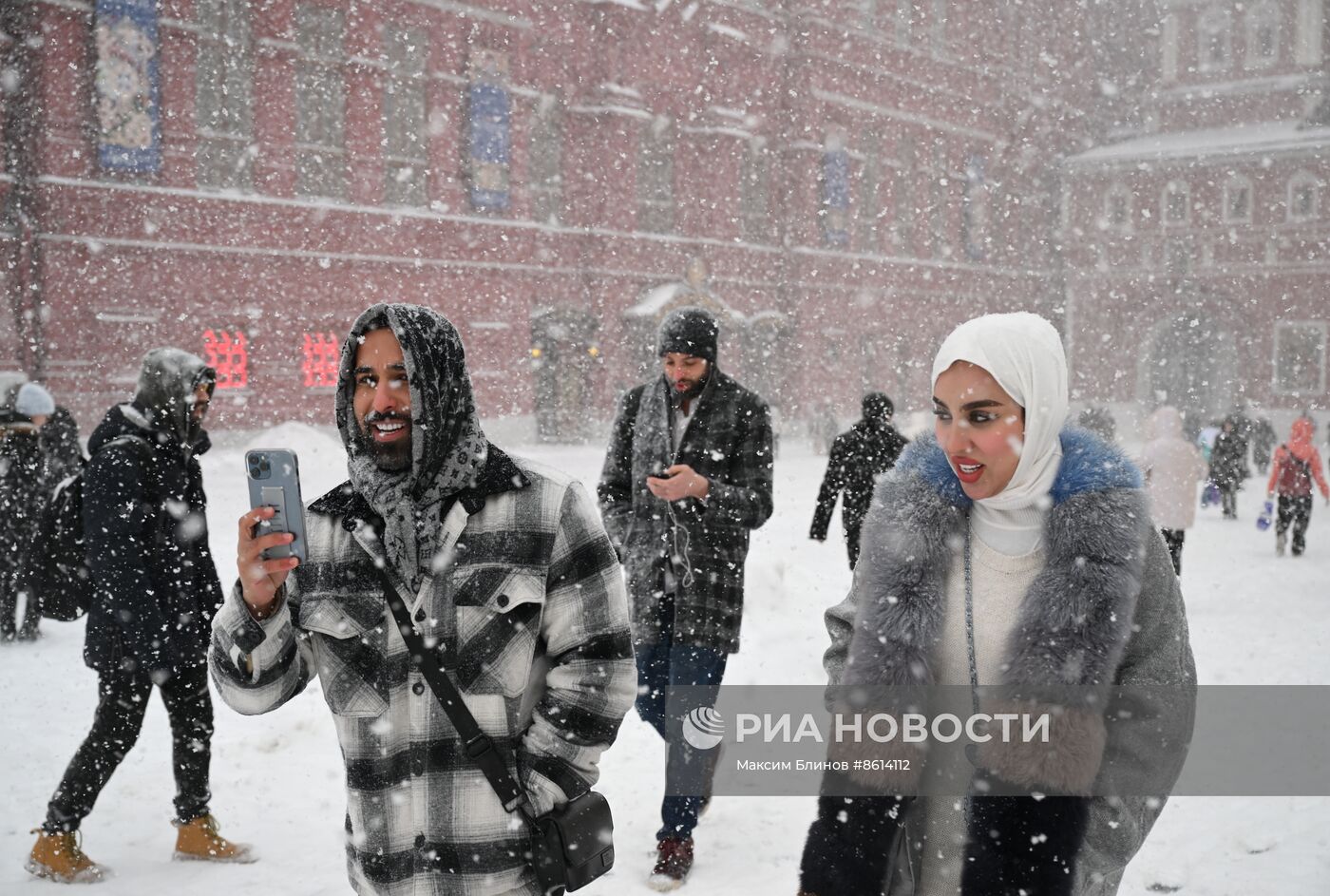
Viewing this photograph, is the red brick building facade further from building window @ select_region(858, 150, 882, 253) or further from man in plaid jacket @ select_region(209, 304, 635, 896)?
man in plaid jacket @ select_region(209, 304, 635, 896)

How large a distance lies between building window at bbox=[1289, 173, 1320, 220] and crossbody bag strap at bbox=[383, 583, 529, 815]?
38.6 m

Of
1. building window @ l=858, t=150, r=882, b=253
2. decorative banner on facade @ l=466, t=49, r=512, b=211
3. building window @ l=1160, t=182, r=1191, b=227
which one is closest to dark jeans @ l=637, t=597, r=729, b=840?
decorative banner on facade @ l=466, t=49, r=512, b=211

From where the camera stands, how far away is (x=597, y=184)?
26.2 m

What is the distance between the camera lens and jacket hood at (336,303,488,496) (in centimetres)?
214

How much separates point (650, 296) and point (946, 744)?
25.1m

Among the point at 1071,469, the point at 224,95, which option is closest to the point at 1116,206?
the point at 224,95

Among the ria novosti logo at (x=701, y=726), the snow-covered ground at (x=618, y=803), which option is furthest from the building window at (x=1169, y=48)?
the ria novosti logo at (x=701, y=726)

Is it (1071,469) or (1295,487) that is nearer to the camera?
(1071,469)

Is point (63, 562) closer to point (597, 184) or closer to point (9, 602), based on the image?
point (9, 602)

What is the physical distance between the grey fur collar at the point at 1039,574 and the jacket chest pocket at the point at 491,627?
66 cm

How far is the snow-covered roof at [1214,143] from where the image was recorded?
3441 centimetres

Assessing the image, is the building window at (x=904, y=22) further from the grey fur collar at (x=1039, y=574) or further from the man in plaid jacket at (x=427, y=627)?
the man in plaid jacket at (x=427, y=627)

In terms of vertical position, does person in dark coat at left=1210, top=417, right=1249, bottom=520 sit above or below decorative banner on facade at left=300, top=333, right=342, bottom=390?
below

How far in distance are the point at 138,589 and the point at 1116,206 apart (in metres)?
39.1
